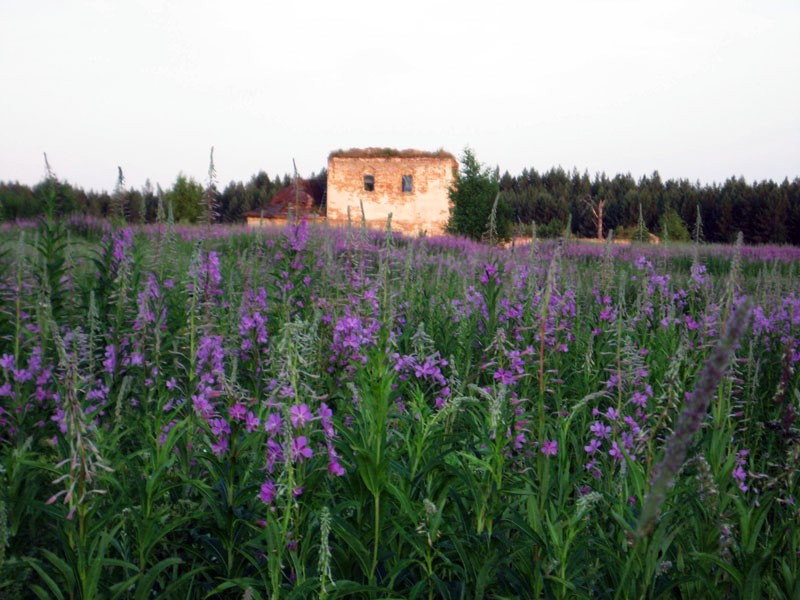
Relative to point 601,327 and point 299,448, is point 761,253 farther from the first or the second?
point 299,448

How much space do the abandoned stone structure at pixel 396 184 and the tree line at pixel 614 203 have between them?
4381 mm

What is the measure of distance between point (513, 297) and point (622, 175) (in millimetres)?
73971

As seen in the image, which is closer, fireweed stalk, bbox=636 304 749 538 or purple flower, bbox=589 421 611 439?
fireweed stalk, bbox=636 304 749 538

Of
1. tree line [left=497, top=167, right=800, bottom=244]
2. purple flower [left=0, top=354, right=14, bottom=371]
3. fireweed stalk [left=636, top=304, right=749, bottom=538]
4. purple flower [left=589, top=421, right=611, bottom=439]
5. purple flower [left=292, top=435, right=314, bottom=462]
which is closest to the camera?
fireweed stalk [left=636, top=304, right=749, bottom=538]

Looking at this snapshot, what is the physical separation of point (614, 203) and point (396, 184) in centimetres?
3393

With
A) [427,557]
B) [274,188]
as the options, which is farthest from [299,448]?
[274,188]

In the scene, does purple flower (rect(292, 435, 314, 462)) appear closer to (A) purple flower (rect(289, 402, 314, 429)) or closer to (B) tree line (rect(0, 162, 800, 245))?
(A) purple flower (rect(289, 402, 314, 429))

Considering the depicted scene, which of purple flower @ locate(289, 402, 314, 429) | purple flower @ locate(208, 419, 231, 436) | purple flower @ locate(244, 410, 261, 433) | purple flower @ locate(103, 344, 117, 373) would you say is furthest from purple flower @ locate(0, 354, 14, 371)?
purple flower @ locate(289, 402, 314, 429)

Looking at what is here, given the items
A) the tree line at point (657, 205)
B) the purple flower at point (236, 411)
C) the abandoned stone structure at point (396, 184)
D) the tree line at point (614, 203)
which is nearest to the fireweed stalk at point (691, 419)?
the purple flower at point (236, 411)

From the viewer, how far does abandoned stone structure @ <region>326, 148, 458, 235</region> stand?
40125 mm

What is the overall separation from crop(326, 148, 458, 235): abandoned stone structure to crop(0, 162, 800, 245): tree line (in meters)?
4.38

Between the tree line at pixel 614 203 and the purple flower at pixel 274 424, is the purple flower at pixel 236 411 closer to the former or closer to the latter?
the purple flower at pixel 274 424

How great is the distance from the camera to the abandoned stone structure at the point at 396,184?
1580 inches

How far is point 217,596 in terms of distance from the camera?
2.53 meters
